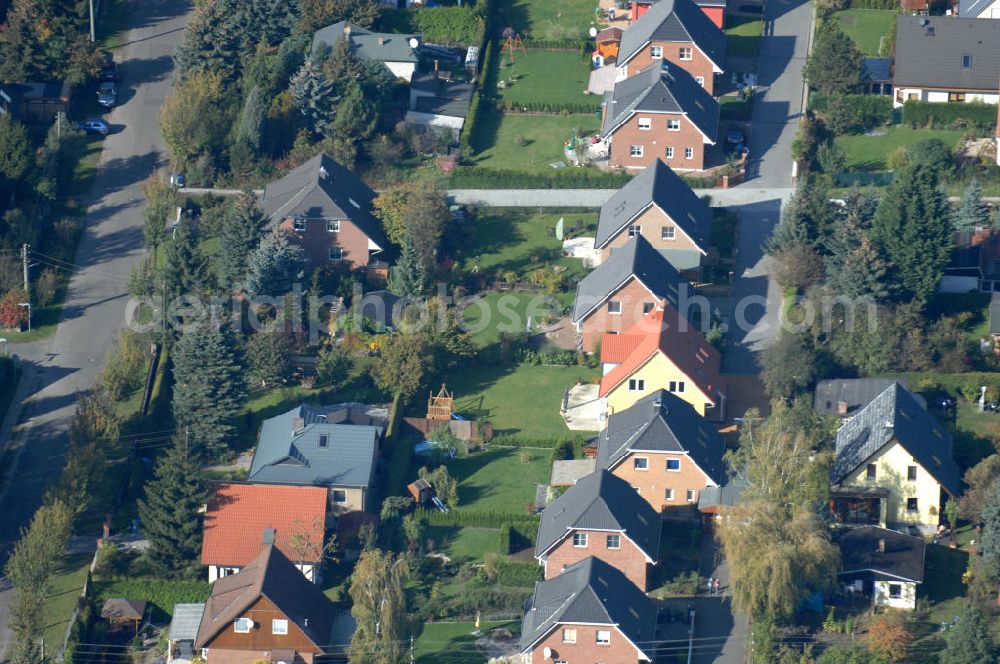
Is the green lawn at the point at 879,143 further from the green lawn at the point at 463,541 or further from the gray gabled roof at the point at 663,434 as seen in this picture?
the green lawn at the point at 463,541

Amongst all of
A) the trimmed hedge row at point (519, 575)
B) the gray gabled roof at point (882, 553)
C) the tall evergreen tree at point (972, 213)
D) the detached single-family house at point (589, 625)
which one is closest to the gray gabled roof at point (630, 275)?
the tall evergreen tree at point (972, 213)

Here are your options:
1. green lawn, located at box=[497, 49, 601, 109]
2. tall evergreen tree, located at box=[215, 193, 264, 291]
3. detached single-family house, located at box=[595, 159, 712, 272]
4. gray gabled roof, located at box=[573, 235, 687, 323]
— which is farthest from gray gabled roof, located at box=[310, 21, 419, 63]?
gray gabled roof, located at box=[573, 235, 687, 323]

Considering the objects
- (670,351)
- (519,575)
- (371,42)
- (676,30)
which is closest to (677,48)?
(676,30)

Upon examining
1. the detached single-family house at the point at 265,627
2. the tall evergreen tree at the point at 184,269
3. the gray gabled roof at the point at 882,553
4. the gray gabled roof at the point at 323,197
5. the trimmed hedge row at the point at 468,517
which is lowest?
the detached single-family house at the point at 265,627

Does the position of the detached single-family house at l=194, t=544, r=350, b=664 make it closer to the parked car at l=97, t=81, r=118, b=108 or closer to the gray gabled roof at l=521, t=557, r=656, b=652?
the gray gabled roof at l=521, t=557, r=656, b=652

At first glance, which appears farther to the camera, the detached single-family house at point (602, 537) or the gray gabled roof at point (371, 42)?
the gray gabled roof at point (371, 42)
